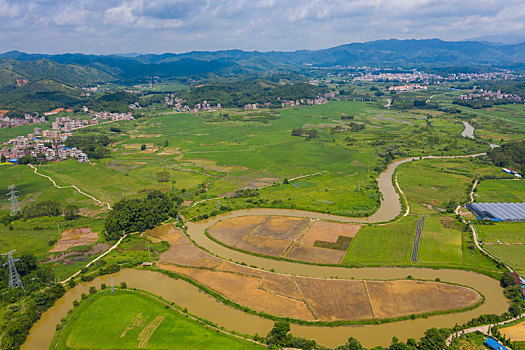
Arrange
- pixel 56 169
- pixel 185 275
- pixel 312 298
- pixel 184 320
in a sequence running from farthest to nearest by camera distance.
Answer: pixel 56 169 → pixel 185 275 → pixel 312 298 → pixel 184 320

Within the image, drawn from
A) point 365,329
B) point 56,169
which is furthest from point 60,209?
point 365,329

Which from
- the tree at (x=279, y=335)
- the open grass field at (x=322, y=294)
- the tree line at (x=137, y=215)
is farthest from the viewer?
the tree line at (x=137, y=215)

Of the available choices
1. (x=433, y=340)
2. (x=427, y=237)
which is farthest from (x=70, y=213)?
(x=427, y=237)

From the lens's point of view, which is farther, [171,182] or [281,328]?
[171,182]

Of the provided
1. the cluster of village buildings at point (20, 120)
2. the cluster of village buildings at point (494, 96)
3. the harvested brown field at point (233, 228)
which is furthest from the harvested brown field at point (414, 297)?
the cluster of village buildings at point (494, 96)

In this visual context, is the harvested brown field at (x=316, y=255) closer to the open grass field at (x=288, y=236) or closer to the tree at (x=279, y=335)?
the open grass field at (x=288, y=236)

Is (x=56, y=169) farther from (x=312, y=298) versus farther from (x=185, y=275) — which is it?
(x=312, y=298)
